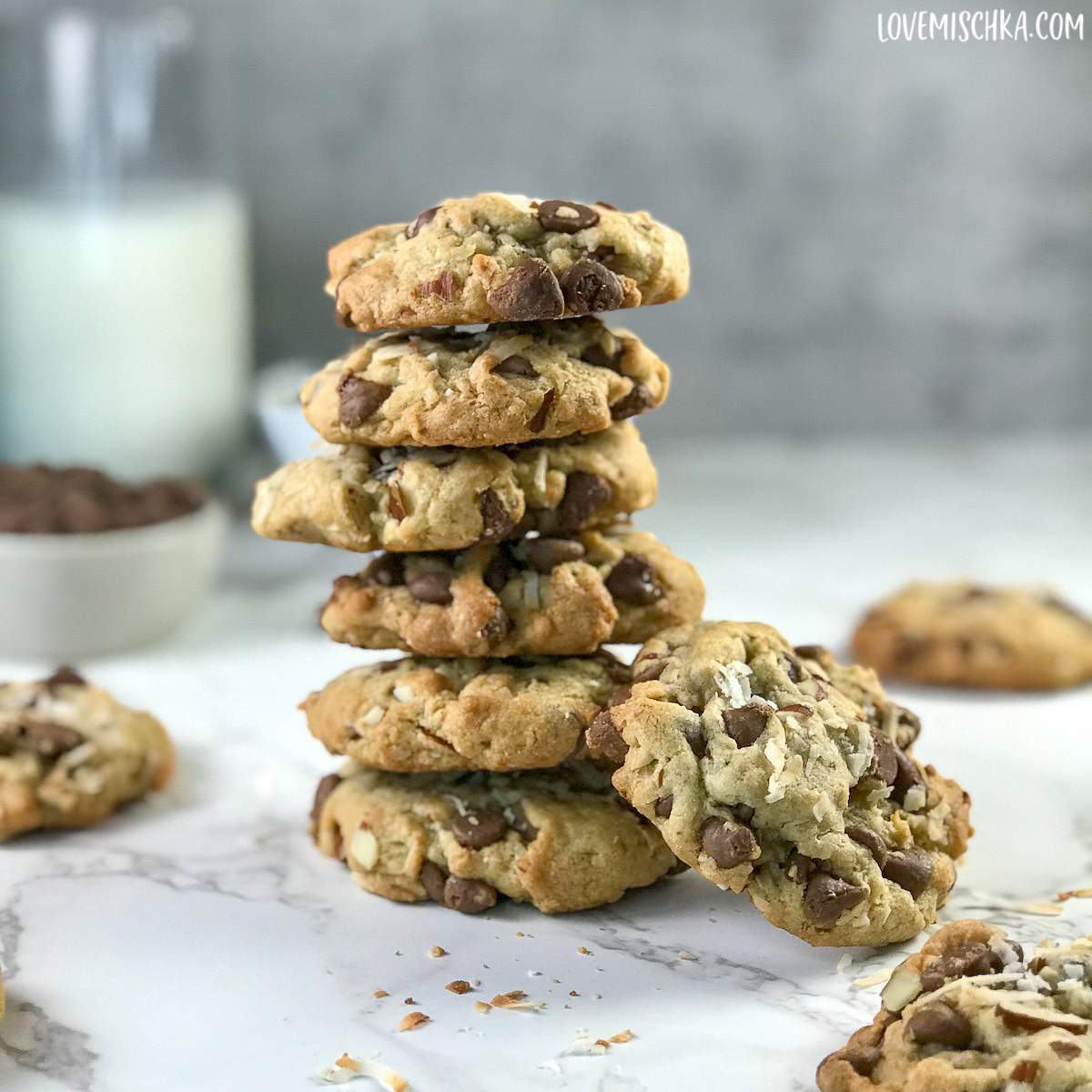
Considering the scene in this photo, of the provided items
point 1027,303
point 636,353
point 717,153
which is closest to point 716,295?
point 717,153

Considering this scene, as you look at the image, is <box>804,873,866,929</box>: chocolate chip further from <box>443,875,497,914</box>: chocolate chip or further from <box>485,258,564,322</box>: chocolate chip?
<box>485,258,564,322</box>: chocolate chip

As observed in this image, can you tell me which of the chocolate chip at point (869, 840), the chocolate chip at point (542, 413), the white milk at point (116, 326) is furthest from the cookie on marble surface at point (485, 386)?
the white milk at point (116, 326)

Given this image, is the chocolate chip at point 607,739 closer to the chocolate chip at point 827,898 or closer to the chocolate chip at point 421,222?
the chocolate chip at point 827,898

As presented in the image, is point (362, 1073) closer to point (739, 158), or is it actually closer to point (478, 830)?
point (478, 830)

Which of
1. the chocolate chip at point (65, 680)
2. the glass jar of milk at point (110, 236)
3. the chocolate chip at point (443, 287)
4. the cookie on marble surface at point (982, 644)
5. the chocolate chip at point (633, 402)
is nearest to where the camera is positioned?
the chocolate chip at point (443, 287)

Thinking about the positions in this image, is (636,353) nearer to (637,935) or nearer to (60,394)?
(637,935)

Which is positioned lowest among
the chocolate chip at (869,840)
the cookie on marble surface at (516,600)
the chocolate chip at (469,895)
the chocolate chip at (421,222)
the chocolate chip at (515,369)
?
the chocolate chip at (469,895)

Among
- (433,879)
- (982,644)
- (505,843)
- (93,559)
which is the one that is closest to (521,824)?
(505,843)
